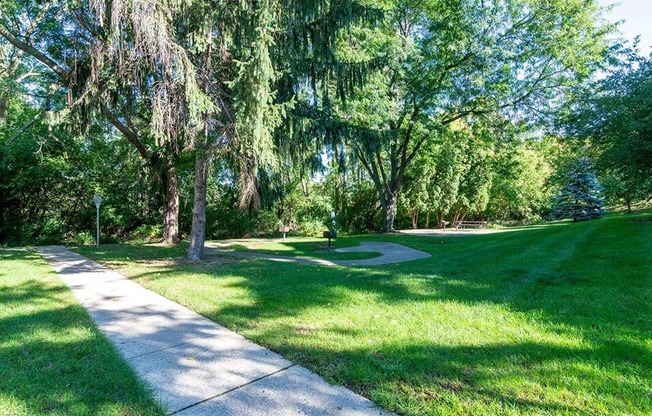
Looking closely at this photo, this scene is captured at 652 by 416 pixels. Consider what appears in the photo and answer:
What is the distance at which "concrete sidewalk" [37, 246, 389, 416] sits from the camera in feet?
7.85

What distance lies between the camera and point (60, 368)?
2.92 metres

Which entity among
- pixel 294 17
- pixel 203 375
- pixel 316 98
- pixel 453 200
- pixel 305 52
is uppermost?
pixel 294 17

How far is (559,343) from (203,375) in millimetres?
3167

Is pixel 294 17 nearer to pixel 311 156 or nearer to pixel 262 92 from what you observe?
pixel 262 92

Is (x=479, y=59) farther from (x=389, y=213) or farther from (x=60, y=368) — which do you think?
(x=60, y=368)

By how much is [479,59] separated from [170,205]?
14783mm

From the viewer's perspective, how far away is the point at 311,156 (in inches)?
361

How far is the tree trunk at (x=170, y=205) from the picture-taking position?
14.3 meters

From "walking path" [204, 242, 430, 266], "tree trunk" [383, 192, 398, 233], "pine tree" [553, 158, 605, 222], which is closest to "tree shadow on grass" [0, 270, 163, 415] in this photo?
"walking path" [204, 242, 430, 266]

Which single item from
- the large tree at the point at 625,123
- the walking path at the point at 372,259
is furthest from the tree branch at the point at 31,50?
the large tree at the point at 625,123

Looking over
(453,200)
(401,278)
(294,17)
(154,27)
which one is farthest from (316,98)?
(453,200)

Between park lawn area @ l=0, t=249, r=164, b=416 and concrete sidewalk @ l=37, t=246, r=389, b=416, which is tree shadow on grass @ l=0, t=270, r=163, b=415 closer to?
park lawn area @ l=0, t=249, r=164, b=416

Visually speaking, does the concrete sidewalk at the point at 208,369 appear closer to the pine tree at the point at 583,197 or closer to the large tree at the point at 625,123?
the large tree at the point at 625,123

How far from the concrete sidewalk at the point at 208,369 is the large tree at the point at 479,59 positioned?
424 inches
